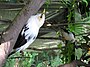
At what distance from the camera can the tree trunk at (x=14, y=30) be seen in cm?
67

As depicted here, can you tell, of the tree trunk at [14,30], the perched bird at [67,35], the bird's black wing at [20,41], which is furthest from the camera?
the perched bird at [67,35]

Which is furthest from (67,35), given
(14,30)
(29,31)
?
(14,30)

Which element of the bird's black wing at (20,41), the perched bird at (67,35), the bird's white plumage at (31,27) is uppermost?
the bird's white plumage at (31,27)

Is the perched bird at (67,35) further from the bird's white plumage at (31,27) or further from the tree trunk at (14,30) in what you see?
the tree trunk at (14,30)

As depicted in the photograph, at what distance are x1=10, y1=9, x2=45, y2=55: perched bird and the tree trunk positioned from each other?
13 cm

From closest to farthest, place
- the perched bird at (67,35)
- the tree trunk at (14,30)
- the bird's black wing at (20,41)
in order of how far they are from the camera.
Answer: the tree trunk at (14,30) → the bird's black wing at (20,41) → the perched bird at (67,35)

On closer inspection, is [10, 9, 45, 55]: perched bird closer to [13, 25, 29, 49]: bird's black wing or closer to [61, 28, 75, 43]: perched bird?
[13, 25, 29, 49]: bird's black wing

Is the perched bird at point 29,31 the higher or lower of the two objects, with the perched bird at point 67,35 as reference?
higher

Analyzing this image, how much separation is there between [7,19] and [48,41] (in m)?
0.41

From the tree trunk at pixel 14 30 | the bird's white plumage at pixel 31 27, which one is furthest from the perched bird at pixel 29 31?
the tree trunk at pixel 14 30

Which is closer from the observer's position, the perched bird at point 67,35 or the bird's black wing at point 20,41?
the bird's black wing at point 20,41

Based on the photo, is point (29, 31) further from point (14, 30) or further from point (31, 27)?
point (14, 30)

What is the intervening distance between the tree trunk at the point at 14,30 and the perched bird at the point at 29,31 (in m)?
0.13

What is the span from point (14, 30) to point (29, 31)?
211 mm
